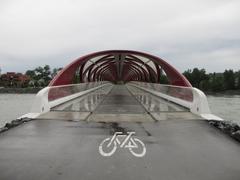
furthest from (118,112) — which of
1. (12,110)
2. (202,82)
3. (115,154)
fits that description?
(202,82)

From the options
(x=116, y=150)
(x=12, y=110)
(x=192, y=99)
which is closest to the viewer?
(x=116, y=150)

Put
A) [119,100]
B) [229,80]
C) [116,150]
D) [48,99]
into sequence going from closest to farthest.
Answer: [116,150] < [48,99] < [119,100] < [229,80]

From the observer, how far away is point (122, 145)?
5496 millimetres

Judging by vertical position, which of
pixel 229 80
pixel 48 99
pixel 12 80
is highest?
pixel 12 80

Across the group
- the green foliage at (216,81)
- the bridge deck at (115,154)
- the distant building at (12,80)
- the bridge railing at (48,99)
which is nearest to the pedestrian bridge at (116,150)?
the bridge deck at (115,154)

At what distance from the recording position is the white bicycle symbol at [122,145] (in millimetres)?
5031

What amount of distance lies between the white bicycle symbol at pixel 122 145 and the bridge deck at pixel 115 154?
112 mm

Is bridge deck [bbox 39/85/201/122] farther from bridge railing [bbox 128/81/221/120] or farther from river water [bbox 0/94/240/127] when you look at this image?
river water [bbox 0/94/240/127]

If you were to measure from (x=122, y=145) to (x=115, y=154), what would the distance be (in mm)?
586

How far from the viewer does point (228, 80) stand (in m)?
78.9

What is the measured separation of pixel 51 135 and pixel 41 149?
110 cm

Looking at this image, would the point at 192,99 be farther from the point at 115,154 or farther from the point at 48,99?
the point at 115,154

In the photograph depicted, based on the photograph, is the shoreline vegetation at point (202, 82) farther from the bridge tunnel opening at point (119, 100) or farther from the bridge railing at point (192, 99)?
the bridge railing at point (192, 99)

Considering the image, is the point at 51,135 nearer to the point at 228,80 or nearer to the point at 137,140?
the point at 137,140
